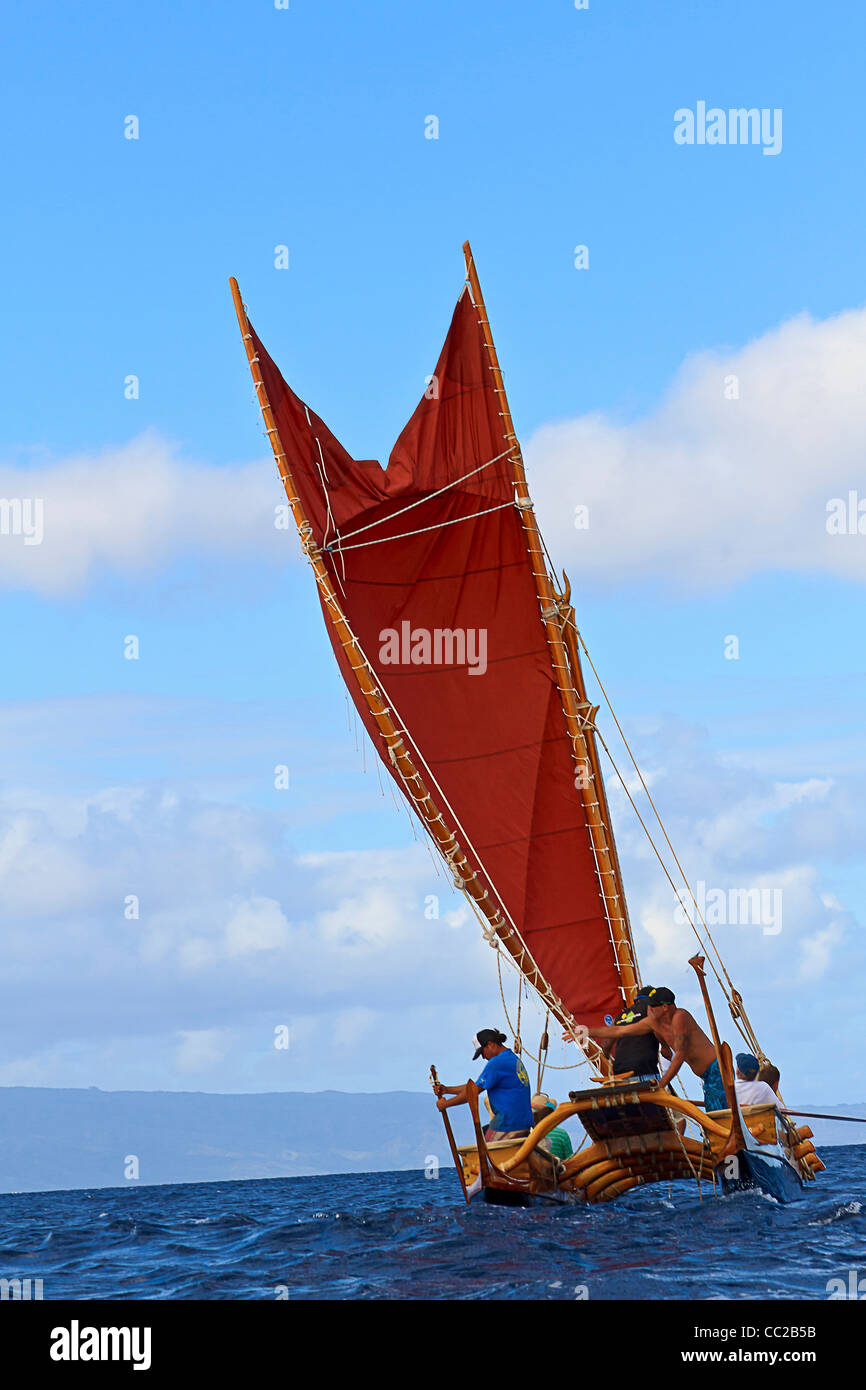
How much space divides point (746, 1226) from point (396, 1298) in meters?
5.25

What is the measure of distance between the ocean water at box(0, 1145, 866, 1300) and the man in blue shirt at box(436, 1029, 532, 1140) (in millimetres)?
981

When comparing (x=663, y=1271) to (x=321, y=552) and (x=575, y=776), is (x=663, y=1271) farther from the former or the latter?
(x=321, y=552)

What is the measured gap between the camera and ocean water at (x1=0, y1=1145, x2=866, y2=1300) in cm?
1141

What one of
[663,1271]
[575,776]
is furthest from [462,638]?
[663,1271]

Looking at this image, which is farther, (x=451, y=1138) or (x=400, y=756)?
(x=400, y=756)

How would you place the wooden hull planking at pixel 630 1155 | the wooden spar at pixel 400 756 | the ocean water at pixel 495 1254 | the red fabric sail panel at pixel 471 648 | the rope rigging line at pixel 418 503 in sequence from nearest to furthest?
the ocean water at pixel 495 1254 < the wooden hull planking at pixel 630 1155 < the wooden spar at pixel 400 756 < the red fabric sail panel at pixel 471 648 < the rope rigging line at pixel 418 503

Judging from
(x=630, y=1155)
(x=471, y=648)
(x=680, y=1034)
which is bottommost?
(x=630, y=1155)

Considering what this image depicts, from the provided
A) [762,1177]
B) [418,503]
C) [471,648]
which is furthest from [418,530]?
[762,1177]

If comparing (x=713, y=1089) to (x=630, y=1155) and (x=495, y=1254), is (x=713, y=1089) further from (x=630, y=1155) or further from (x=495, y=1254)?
(x=495, y=1254)

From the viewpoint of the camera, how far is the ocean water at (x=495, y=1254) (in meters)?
11.4

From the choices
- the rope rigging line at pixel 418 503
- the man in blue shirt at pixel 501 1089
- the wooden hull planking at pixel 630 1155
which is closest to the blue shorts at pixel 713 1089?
the wooden hull planking at pixel 630 1155

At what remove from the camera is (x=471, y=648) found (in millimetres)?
21641

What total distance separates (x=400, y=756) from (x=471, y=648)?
2.24 meters

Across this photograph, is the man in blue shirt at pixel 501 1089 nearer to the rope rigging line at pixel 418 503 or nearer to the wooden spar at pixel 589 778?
the wooden spar at pixel 589 778
